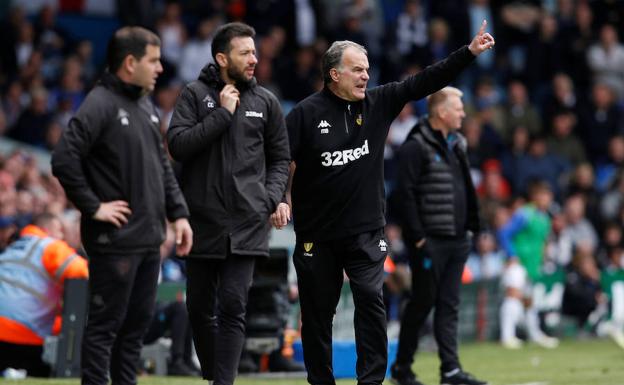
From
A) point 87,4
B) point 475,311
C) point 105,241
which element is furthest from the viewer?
point 87,4

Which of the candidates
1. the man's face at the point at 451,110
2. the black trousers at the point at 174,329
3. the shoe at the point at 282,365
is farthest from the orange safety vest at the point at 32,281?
the man's face at the point at 451,110

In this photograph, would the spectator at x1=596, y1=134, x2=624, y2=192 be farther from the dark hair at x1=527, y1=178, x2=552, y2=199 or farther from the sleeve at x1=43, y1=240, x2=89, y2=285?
the sleeve at x1=43, y1=240, x2=89, y2=285

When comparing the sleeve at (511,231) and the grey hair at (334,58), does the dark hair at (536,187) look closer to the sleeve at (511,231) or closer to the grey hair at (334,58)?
the sleeve at (511,231)

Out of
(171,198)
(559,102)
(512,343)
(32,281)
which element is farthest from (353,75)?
(559,102)

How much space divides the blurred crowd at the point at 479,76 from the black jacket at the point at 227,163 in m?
7.84

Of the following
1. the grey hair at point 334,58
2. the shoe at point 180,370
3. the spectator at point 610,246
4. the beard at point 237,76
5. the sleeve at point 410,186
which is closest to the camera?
the beard at point 237,76

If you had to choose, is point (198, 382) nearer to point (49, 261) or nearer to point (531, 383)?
point (49, 261)

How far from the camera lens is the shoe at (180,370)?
37.8ft

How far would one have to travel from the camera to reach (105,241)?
765cm

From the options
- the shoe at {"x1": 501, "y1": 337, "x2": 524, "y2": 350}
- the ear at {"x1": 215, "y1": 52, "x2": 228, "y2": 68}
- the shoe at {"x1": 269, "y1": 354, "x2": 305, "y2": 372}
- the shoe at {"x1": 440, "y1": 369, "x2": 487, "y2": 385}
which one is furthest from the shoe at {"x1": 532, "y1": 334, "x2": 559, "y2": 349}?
the ear at {"x1": 215, "y1": 52, "x2": 228, "y2": 68}

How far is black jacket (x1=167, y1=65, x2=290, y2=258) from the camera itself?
8.62 meters

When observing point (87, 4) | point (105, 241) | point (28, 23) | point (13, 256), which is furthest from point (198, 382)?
point (87, 4)

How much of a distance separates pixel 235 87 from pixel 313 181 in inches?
30.4

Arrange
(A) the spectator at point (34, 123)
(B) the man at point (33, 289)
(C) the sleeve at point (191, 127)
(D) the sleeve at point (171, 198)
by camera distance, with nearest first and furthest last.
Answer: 1. (D) the sleeve at point (171, 198)
2. (C) the sleeve at point (191, 127)
3. (B) the man at point (33, 289)
4. (A) the spectator at point (34, 123)
